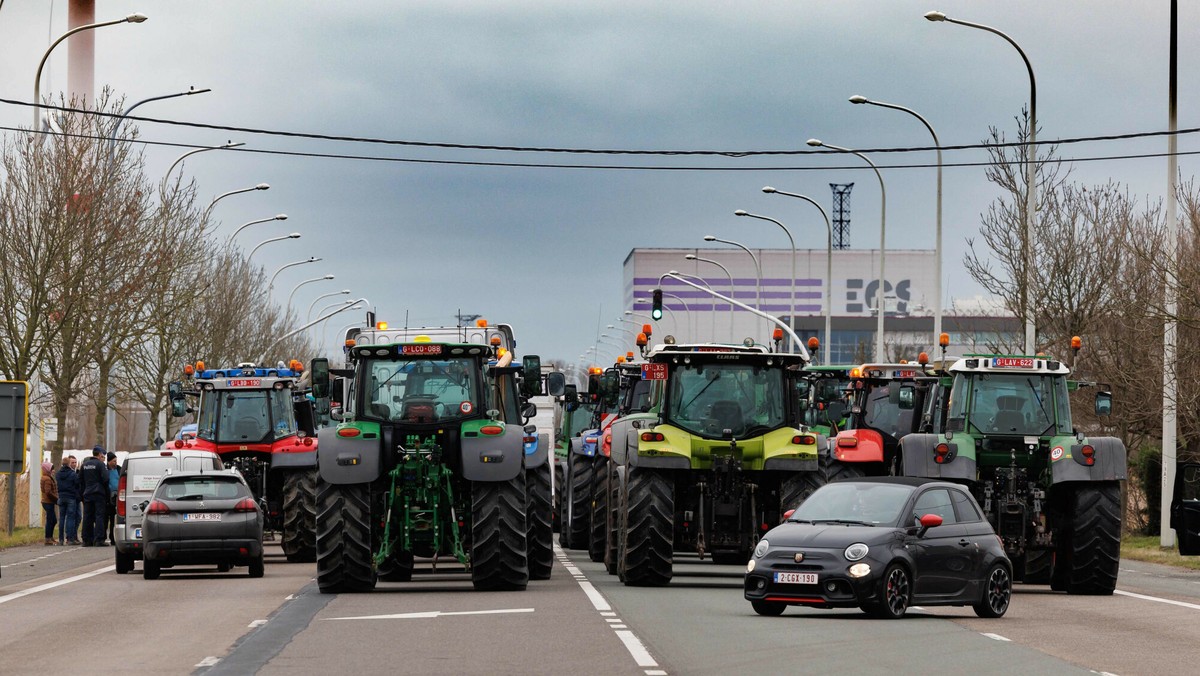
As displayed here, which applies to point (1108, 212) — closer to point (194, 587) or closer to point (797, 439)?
point (797, 439)

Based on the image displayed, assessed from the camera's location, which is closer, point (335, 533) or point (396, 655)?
point (396, 655)

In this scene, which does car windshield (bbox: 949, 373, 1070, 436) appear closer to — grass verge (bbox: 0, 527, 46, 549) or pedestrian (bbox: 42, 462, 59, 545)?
grass verge (bbox: 0, 527, 46, 549)

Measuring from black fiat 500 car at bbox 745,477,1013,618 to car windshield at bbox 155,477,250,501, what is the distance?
9962 millimetres

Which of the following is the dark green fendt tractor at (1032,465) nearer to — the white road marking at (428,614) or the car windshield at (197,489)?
the white road marking at (428,614)

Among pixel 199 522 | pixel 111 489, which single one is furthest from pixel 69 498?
pixel 199 522

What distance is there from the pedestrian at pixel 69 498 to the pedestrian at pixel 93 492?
0.56 ft

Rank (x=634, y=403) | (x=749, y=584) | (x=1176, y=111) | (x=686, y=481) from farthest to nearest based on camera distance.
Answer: (x=1176, y=111) < (x=634, y=403) < (x=686, y=481) < (x=749, y=584)

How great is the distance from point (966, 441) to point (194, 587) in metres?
10.0

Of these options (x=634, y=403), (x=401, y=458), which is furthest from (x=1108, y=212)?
(x=401, y=458)

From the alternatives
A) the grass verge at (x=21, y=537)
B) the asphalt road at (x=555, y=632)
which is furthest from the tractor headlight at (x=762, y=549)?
the grass verge at (x=21, y=537)

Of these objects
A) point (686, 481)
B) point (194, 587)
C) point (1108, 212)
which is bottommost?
point (194, 587)

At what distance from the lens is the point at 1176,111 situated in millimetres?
35125

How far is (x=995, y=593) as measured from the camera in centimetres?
1970

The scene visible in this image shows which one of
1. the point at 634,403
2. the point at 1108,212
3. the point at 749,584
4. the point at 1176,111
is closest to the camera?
the point at 749,584
